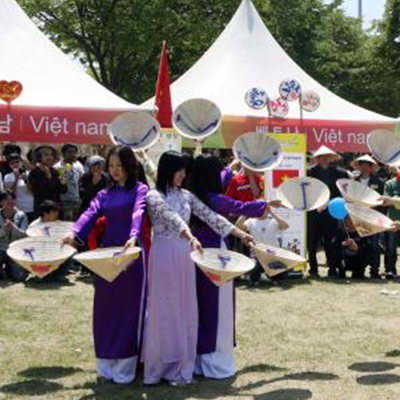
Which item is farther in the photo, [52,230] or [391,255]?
[391,255]

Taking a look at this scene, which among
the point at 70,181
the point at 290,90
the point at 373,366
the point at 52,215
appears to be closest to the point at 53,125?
the point at 70,181

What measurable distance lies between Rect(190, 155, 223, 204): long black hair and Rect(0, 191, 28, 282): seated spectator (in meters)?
4.69

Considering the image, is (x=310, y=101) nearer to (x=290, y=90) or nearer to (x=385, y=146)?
(x=290, y=90)

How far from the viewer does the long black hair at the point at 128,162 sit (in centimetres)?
501

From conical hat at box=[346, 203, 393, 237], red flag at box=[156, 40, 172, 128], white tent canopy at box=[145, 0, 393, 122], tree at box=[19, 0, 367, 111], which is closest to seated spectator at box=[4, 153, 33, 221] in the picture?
red flag at box=[156, 40, 172, 128]

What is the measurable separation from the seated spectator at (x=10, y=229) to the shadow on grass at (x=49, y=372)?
3.94m

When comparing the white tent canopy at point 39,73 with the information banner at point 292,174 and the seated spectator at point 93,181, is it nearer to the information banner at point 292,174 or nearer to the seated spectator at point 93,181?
the seated spectator at point 93,181

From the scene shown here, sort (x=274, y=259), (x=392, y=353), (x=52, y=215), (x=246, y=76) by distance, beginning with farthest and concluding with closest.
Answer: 1. (x=246, y=76)
2. (x=52, y=215)
3. (x=392, y=353)
4. (x=274, y=259)

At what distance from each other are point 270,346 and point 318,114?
6.74 metres

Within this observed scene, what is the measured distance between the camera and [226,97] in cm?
1267

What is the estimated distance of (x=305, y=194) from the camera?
571 cm

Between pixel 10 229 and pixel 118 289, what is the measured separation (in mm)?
4717

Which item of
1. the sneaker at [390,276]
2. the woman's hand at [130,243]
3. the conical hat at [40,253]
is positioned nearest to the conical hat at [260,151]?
the woman's hand at [130,243]

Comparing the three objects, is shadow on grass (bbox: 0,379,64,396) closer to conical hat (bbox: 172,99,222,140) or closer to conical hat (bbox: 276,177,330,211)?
conical hat (bbox: 276,177,330,211)
